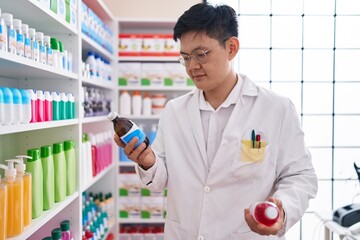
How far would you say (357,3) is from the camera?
4656 mm

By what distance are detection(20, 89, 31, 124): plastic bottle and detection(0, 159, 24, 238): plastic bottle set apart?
222 millimetres

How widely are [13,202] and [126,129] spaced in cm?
55

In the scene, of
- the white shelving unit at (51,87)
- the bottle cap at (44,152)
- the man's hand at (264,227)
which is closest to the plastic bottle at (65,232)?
the white shelving unit at (51,87)

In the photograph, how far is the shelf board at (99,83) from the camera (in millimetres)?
2918

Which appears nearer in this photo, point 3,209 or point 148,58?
point 3,209

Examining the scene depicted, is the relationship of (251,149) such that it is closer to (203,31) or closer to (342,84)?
(203,31)

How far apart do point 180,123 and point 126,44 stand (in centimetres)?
225

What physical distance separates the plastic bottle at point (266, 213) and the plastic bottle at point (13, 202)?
967mm

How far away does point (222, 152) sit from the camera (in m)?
1.79

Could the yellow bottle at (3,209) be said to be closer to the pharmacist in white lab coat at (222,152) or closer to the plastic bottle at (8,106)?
the plastic bottle at (8,106)

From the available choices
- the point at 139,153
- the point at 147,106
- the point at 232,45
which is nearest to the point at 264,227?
the point at 139,153

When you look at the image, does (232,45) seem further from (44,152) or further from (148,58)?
(148,58)

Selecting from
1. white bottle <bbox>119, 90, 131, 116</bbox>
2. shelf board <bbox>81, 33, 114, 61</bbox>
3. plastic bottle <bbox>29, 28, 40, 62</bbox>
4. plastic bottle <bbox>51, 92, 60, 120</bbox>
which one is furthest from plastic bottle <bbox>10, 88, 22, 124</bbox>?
white bottle <bbox>119, 90, 131, 116</bbox>

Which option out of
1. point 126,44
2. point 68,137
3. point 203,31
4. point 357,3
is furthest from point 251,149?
point 357,3
